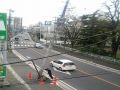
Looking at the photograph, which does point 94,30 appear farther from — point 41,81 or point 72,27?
point 41,81

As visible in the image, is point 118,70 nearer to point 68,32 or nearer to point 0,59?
point 0,59

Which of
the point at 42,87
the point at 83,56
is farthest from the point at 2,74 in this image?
the point at 83,56

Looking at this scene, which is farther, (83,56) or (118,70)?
(83,56)

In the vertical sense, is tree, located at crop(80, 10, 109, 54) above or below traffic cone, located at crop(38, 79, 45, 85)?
above

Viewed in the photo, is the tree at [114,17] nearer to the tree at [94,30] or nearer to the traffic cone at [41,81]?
the tree at [94,30]

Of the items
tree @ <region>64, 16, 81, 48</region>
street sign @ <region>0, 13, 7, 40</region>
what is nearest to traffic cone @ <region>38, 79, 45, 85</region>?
street sign @ <region>0, 13, 7, 40</region>

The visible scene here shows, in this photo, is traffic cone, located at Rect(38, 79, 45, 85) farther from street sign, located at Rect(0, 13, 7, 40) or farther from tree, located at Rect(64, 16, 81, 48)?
tree, located at Rect(64, 16, 81, 48)

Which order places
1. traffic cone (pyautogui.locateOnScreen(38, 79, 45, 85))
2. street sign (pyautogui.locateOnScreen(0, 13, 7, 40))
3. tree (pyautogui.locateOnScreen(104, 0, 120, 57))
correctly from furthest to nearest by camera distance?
tree (pyautogui.locateOnScreen(104, 0, 120, 57)) < traffic cone (pyautogui.locateOnScreen(38, 79, 45, 85)) < street sign (pyautogui.locateOnScreen(0, 13, 7, 40))

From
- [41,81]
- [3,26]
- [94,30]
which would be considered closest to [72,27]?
[94,30]

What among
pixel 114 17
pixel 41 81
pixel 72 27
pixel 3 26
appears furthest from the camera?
pixel 72 27

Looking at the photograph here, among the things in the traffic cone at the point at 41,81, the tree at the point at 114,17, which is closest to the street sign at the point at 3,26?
the traffic cone at the point at 41,81

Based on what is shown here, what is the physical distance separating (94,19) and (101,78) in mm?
27959

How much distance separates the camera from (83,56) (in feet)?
169

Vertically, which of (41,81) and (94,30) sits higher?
(94,30)
